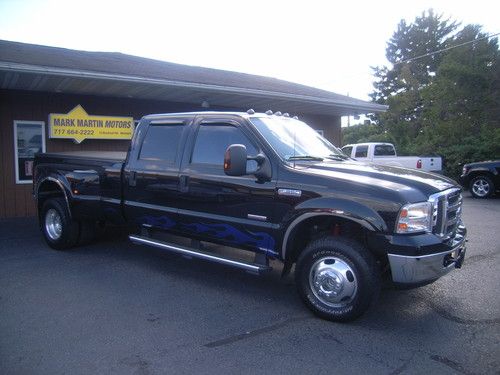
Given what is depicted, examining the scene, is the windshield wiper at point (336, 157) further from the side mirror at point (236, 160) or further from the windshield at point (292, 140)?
the side mirror at point (236, 160)

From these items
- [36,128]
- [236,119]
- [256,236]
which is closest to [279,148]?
[236,119]

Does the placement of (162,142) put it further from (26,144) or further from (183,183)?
(26,144)

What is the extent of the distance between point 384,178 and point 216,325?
7.03 feet

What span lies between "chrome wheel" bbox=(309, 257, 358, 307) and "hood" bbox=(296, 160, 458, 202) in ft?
2.51

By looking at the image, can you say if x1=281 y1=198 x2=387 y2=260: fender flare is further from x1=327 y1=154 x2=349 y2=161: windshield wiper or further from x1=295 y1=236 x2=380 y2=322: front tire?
x1=327 y1=154 x2=349 y2=161: windshield wiper

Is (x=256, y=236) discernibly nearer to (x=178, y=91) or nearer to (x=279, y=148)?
(x=279, y=148)

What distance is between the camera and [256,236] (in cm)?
463

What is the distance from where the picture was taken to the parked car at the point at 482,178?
13.4 m

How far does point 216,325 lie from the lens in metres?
4.09

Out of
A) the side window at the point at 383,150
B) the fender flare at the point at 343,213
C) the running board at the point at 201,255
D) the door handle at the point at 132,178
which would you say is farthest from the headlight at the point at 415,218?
the side window at the point at 383,150

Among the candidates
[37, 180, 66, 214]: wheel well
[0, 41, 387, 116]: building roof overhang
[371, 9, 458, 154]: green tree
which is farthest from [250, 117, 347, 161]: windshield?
[371, 9, 458, 154]: green tree

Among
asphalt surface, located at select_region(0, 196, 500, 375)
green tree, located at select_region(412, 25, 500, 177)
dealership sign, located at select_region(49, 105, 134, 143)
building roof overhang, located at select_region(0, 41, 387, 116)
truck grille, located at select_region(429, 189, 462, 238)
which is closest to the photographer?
asphalt surface, located at select_region(0, 196, 500, 375)

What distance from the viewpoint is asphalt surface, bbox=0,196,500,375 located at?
11.1 feet

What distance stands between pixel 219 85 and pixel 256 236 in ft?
22.7
